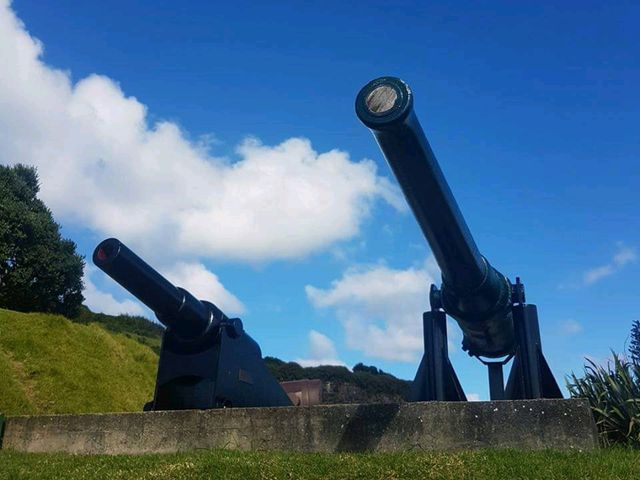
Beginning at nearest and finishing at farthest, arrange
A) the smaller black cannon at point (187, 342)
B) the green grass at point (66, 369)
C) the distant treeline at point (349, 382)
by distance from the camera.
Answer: the smaller black cannon at point (187, 342) → the green grass at point (66, 369) → the distant treeline at point (349, 382)

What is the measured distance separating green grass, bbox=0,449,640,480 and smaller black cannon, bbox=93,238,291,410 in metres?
2.23

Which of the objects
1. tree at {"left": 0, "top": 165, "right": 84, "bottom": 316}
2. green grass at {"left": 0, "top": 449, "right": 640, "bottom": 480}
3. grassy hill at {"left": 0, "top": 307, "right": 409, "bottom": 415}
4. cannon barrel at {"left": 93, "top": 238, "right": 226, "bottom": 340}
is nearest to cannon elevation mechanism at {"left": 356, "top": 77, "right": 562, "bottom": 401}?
green grass at {"left": 0, "top": 449, "right": 640, "bottom": 480}

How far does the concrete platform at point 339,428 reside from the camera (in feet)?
19.5

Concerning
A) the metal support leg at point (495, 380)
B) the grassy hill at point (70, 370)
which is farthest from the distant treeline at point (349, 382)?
the metal support leg at point (495, 380)

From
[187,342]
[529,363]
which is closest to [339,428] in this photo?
[529,363]

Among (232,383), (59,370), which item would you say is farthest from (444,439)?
(59,370)

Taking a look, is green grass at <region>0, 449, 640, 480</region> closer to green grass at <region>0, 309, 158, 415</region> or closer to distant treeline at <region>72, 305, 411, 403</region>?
green grass at <region>0, 309, 158, 415</region>

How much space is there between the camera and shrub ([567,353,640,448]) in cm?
663

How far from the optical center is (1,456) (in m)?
7.61

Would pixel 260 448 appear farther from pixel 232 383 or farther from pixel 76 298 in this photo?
pixel 76 298

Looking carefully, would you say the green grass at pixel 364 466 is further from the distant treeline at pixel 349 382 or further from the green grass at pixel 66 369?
the distant treeline at pixel 349 382

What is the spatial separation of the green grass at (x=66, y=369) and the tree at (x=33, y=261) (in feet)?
20.5

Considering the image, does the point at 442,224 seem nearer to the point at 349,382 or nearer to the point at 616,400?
the point at 616,400

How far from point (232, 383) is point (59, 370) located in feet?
→ 30.5
